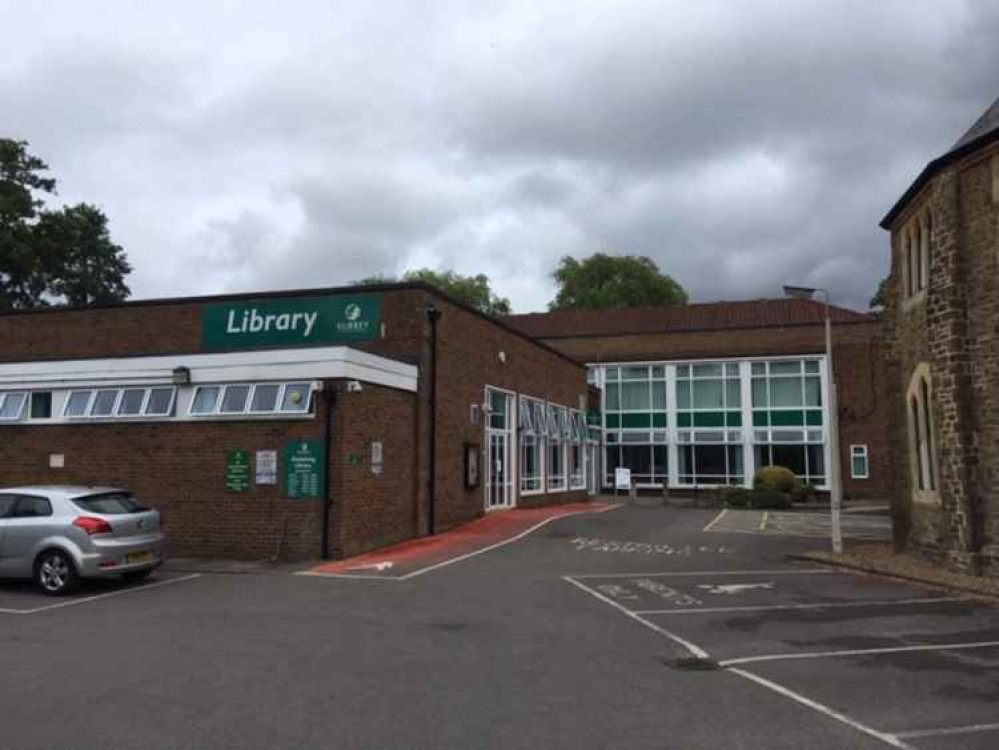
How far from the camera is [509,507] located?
26453 mm

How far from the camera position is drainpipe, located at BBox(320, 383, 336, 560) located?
16.3 meters

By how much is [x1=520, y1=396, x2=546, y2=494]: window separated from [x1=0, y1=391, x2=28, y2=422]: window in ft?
45.3

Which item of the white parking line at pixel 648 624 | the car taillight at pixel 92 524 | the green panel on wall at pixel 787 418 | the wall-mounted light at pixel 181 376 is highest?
the green panel on wall at pixel 787 418

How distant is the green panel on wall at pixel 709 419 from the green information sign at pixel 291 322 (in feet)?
82.4

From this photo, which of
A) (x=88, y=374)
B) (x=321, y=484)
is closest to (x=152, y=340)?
(x=88, y=374)

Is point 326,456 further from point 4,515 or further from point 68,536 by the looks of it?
point 4,515

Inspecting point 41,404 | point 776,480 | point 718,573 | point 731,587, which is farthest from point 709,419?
point 41,404

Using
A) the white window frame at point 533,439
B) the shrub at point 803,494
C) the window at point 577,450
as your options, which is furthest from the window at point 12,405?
the shrub at point 803,494

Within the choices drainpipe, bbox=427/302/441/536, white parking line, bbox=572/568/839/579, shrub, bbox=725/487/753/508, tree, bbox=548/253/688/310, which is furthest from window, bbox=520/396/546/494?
tree, bbox=548/253/688/310

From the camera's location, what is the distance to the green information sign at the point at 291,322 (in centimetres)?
2088

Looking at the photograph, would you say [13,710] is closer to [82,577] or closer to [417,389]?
[82,577]

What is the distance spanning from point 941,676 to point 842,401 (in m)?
36.1

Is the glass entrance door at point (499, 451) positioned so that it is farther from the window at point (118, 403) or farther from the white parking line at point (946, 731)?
the white parking line at point (946, 731)

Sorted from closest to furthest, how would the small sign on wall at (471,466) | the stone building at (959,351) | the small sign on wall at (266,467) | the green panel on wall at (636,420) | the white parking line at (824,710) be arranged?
the white parking line at (824,710) → the stone building at (959,351) → the small sign on wall at (266,467) → the small sign on wall at (471,466) → the green panel on wall at (636,420)
